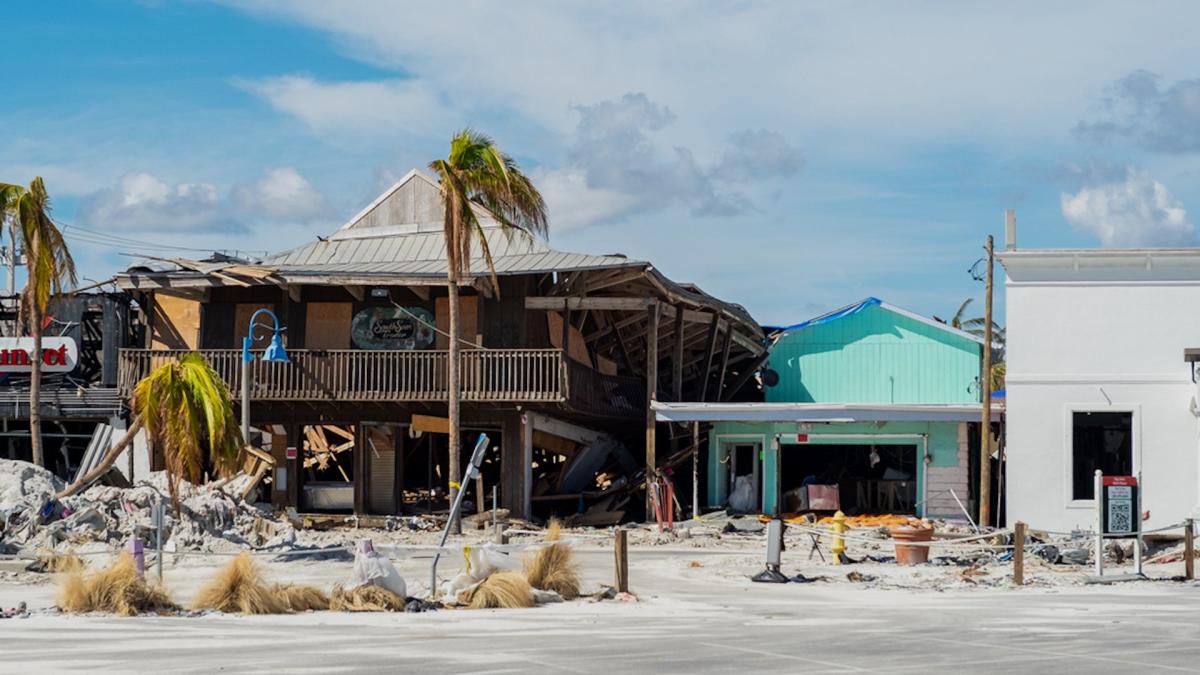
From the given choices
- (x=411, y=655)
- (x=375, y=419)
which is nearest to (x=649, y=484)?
(x=375, y=419)

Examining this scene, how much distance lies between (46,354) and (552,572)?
79.2 ft

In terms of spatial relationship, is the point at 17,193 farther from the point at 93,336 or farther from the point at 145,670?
the point at 145,670

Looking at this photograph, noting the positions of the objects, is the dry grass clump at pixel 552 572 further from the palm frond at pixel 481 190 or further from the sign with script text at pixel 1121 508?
the palm frond at pixel 481 190

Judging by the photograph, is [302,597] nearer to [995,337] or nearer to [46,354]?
[46,354]

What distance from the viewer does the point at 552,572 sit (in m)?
19.8

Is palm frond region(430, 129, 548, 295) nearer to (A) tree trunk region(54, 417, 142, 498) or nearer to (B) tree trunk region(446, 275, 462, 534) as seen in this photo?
(B) tree trunk region(446, 275, 462, 534)

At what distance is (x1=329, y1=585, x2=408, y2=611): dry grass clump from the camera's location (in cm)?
1841

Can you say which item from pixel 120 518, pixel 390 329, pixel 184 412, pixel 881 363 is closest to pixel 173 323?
pixel 390 329

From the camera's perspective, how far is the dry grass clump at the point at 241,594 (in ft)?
59.2

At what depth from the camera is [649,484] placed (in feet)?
119

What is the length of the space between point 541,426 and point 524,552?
650 inches

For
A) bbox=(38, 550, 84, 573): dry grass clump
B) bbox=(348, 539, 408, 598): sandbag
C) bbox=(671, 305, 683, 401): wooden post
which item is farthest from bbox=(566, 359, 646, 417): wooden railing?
bbox=(348, 539, 408, 598): sandbag

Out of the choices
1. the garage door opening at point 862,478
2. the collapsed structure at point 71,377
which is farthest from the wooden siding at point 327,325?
the garage door opening at point 862,478

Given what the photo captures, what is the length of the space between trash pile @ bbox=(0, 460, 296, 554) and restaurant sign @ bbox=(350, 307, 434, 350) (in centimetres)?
842
